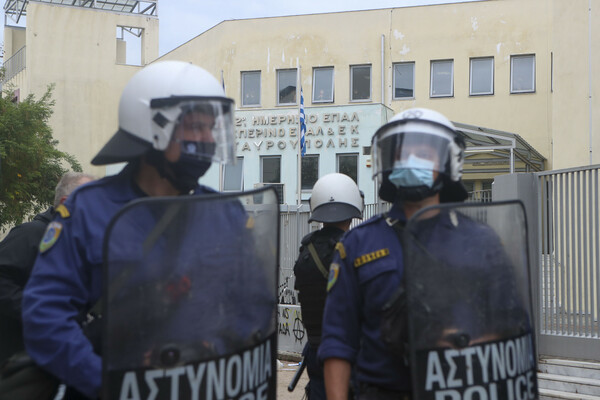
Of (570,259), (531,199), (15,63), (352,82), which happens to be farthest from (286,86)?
(570,259)

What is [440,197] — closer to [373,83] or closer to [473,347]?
[473,347]

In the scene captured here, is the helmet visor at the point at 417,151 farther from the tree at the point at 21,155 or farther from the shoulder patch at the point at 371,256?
the tree at the point at 21,155

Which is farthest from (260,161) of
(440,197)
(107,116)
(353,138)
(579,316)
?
(440,197)

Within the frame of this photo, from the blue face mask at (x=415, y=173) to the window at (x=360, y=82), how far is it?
92.1 ft

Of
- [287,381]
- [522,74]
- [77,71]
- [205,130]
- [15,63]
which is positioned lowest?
[287,381]

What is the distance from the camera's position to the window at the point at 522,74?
92.8 feet

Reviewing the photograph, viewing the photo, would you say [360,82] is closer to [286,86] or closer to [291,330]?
[286,86]

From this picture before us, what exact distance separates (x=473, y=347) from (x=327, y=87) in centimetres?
2883

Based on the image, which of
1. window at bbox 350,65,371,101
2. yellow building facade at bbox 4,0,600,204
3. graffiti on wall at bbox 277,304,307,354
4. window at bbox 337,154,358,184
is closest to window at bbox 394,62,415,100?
yellow building facade at bbox 4,0,600,204

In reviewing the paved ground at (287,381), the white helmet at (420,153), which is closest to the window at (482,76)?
the paved ground at (287,381)

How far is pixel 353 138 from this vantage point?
28906 millimetres

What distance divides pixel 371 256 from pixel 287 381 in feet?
24.3

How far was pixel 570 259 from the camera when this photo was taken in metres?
8.41

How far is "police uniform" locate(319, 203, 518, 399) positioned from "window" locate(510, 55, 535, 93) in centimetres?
2671
